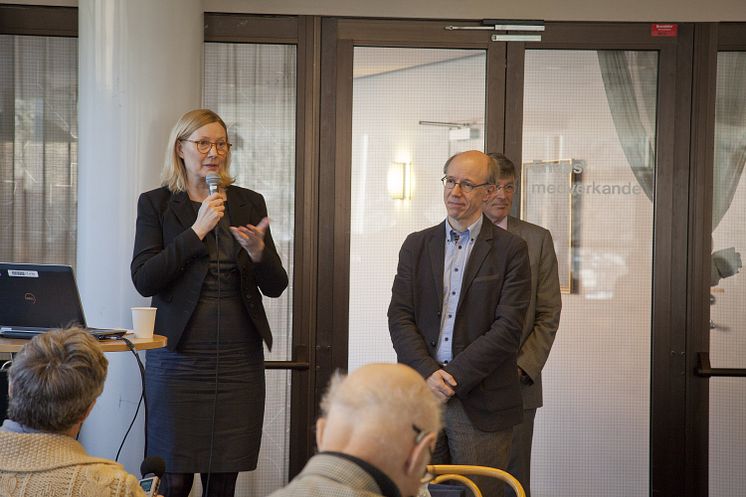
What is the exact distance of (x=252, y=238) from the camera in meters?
3.56

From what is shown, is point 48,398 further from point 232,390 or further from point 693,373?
point 693,373

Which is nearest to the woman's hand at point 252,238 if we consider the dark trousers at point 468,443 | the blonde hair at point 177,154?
the blonde hair at point 177,154

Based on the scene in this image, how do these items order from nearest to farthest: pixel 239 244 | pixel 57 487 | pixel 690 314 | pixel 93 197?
1. pixel 57 487
2. pixel 239 244
3. pixel 93 197
4. pixel 690 314

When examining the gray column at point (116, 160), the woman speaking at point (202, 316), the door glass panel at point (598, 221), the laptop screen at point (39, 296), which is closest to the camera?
the laptop screen at point (39, 296)

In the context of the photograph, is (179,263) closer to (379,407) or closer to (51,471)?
(51,471)

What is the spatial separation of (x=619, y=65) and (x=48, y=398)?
13.3 ft

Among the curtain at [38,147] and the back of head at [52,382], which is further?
the curtain at [38,147]

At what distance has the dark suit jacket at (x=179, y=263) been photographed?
354 cm

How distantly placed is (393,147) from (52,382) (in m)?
3.40

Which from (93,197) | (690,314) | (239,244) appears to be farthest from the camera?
(690,314)

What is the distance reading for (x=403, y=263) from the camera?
3.75 meters

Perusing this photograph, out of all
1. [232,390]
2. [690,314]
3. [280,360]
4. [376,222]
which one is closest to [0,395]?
[232,390]

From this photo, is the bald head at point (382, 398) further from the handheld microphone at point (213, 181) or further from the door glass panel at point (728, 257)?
the door glass panel at point (728, 257)

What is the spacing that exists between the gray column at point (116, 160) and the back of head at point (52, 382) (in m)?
2.30
